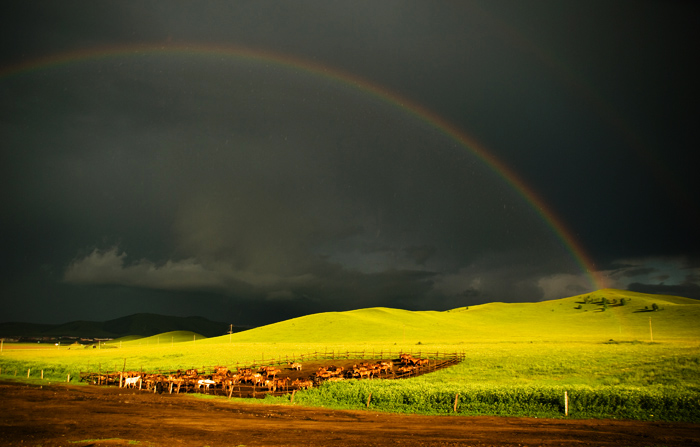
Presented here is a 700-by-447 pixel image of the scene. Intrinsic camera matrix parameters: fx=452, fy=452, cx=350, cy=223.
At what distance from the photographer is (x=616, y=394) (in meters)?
29.6

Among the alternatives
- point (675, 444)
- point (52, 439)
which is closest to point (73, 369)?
point (52, 439)

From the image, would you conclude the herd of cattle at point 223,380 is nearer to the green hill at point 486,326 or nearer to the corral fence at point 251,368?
the corral fence at point 251,368

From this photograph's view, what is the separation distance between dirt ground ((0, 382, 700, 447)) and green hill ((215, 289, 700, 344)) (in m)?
89.1

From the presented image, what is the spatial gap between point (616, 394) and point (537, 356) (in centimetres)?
3585

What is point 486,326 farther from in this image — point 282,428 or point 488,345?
point 282,428

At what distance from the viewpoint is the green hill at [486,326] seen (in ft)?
419

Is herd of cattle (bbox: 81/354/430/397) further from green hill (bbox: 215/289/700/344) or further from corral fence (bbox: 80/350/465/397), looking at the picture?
green hill (bbox: 215/289/700/344)

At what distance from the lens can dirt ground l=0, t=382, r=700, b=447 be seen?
20.4 m

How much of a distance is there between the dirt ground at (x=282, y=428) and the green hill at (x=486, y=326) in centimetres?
8914

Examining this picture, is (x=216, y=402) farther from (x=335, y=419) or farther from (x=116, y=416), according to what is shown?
(x=335, y=419)

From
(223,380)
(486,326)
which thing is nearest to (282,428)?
(223,380)

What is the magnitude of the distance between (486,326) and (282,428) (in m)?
153

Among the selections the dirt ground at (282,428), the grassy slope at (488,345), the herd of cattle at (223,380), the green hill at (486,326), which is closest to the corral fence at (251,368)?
the herd of cattle at (223,380)

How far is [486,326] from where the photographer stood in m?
165
